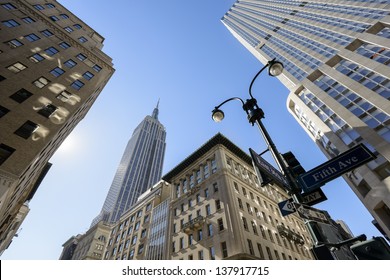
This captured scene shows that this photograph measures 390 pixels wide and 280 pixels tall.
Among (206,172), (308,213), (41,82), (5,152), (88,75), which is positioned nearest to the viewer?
(308,213)

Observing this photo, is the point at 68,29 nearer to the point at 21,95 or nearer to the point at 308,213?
the point at 21,95

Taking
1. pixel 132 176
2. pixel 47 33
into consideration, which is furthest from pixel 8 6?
pixel 132 176

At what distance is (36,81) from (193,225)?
27.9 meters

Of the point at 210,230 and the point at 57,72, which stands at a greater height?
the point at 57,72

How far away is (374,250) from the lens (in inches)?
136

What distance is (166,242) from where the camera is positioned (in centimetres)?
3722

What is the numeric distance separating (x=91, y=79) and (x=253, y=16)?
78.3m

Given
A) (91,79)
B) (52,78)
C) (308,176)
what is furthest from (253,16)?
(308,176)

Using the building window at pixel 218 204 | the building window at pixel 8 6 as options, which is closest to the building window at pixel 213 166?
the building window at pixel 218 204

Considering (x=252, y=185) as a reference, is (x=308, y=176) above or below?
below

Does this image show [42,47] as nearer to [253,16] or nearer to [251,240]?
[251,240]

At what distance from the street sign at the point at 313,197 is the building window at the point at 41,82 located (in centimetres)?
2671

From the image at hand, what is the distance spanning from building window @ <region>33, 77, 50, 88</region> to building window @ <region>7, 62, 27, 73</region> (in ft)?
5.70

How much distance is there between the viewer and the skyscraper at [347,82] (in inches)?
810
